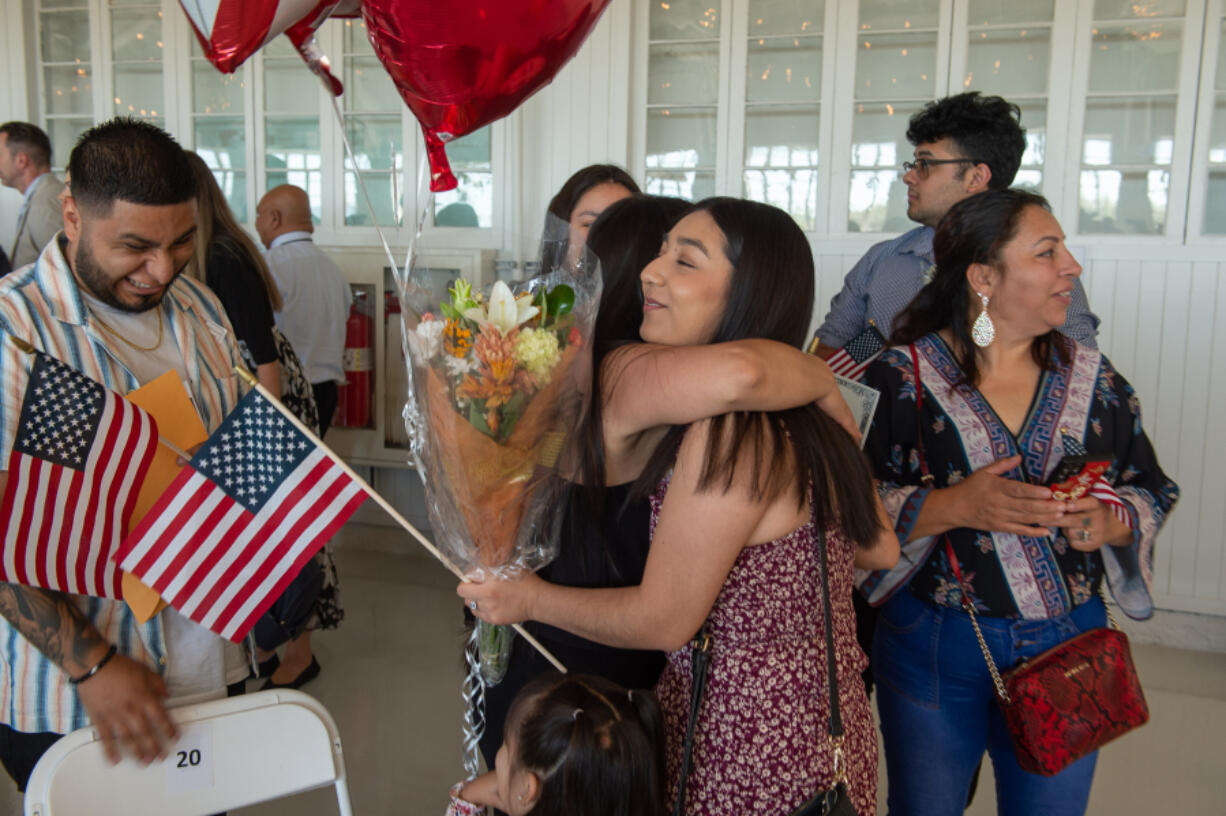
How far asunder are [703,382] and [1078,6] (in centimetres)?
338

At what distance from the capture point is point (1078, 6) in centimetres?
368

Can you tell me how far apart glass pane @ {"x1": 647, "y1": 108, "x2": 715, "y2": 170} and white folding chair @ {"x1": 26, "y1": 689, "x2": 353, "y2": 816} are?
3.28 meters

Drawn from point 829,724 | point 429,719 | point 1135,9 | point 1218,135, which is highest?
point 1135,9

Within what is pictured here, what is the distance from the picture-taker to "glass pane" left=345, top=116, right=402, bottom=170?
463 centimetres

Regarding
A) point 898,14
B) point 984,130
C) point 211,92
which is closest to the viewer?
point 984,130

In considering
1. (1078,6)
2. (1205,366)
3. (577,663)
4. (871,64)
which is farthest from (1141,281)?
(577,663)

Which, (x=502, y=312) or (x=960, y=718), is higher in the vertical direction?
(x=502, y=312)

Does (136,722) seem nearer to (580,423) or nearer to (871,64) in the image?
(580,423)

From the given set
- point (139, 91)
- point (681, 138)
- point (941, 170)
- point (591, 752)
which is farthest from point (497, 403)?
point (139, 91)

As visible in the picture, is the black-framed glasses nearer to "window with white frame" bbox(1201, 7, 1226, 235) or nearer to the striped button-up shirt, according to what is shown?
"window with white frame" bbox(1201, 7, 1226, 235)

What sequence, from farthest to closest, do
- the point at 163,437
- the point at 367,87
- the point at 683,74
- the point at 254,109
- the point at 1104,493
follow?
the point at 254,109 < the point at 367,87 < the point at 683,74 < the point at 1104,493 < the point at 163,437

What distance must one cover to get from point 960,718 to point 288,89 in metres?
4.38

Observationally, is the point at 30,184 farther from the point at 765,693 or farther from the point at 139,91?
the point at 765,693

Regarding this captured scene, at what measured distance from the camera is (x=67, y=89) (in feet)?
16.5
